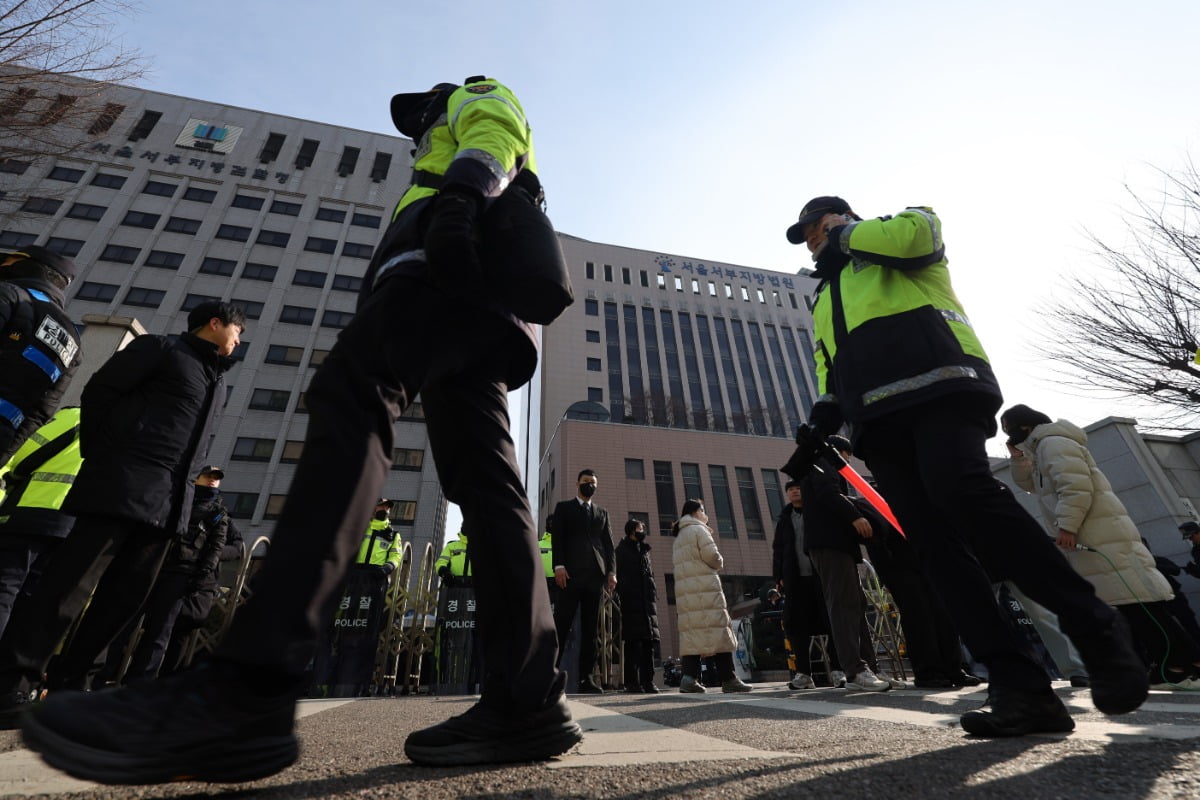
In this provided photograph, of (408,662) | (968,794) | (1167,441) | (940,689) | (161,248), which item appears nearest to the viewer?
(968,794)

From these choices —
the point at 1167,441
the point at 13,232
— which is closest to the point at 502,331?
the point at 1167,441

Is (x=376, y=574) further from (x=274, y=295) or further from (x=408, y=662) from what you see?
(x=274, y=295)

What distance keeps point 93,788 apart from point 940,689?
4.25 metres

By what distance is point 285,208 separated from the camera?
125ft

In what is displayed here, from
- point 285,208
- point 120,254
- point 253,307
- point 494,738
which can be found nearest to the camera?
point 494,738

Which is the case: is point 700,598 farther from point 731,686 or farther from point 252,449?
point 252,449

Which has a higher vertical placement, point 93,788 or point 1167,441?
point 1167,441

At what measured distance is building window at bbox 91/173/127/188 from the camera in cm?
3534

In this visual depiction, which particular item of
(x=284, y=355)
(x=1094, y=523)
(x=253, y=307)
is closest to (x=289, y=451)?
(x=284, y=355)

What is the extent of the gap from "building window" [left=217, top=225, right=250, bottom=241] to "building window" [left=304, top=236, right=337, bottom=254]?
3.50m

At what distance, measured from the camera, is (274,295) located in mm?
34219

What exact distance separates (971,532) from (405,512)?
28.9 metres

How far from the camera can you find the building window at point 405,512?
27.8m

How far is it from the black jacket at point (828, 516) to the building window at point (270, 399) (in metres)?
31.3
